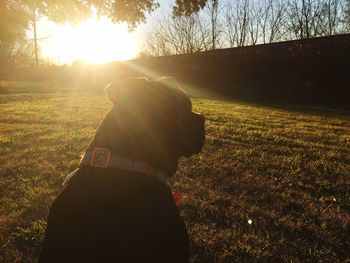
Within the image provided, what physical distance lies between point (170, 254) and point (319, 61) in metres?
20.0

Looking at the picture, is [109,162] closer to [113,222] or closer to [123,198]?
[123,198]

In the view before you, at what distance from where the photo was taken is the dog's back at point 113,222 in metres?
1.75

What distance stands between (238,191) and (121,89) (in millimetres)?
2884

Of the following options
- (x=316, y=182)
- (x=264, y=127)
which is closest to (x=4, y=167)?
(x=316, y=182)

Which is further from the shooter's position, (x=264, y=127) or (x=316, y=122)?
(x=316, y=122)

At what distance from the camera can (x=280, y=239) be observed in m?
3.45

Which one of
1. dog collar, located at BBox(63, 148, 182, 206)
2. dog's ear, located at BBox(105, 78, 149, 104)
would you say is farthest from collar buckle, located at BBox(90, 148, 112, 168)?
dog's ear, located at BBox(105, 78, 149, 104)

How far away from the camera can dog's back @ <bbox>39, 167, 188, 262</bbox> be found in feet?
5.74

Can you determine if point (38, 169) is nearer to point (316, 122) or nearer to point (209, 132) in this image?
point (209, 132)

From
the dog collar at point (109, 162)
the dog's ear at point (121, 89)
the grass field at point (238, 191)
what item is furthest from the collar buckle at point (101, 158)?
the grass field at point (238, 191)

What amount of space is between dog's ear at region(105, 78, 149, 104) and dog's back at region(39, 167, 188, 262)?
Result: 1.58 feet

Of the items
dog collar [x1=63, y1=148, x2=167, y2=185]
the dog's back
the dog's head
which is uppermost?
the dog's head

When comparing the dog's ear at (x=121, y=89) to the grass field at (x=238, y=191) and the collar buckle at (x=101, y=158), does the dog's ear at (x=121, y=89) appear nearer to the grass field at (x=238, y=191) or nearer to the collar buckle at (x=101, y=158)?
the collar buckle at (x=101, y=158)

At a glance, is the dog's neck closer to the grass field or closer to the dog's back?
the dog's back
